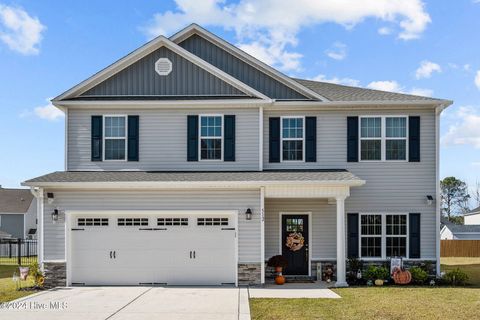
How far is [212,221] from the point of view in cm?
1614

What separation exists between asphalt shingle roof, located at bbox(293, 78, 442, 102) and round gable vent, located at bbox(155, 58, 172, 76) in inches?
193

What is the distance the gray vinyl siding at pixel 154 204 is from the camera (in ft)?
52.0

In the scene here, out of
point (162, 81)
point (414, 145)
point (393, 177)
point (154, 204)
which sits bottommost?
point (154, 204)

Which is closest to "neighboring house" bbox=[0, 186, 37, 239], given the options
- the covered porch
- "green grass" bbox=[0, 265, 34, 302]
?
"green grass" bbox=[0, 265, 34, 302]

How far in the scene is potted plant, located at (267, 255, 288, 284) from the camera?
16.2 meters

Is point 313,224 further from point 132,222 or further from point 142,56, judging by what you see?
point 142,56

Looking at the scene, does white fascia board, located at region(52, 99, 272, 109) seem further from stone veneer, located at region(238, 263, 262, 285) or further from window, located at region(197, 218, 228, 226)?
stone veneer, located at region(238, 263, 262, 285)

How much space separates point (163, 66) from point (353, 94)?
6.50 m

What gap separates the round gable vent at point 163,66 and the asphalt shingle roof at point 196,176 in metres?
3.29

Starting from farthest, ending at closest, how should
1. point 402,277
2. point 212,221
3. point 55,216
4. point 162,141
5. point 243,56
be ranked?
point 243,56 → point 162,141 → point 402,277 → point 212,221 → point 55,216

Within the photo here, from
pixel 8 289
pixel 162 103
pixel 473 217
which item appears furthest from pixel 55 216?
pixel 473 217

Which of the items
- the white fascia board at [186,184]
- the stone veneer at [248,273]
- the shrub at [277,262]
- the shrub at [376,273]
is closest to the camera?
the white fascia board at [186,184]

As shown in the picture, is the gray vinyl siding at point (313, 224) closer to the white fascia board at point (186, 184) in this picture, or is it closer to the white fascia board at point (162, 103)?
the white fascia board at point (186, 184)

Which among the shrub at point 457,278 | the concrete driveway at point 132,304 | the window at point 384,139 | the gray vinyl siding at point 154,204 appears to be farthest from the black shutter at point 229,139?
the shrub at point 457,278
